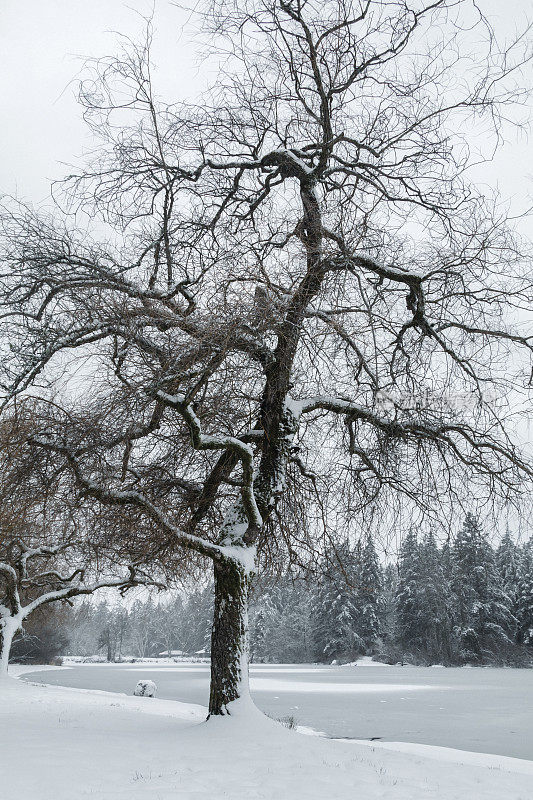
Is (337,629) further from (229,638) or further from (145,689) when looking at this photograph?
(229,638)

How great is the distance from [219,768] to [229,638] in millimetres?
2170

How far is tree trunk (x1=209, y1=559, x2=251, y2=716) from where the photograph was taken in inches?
299

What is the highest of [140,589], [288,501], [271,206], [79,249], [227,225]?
[271,206]

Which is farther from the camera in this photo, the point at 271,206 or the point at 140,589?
the point at 140,589

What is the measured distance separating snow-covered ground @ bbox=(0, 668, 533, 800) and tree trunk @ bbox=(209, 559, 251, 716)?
26 centimetres

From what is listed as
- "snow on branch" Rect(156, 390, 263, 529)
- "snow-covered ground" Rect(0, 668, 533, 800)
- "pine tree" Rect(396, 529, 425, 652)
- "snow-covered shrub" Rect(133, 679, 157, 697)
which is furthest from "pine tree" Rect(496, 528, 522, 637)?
"snow-covered ground" Rect(0, 668, 533, 800)

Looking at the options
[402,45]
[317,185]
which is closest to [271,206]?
[317,185]

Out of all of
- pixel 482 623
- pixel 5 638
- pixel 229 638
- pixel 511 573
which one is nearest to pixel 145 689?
pixel 5 638

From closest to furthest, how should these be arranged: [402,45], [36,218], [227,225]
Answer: [36,218], [402,45], [227,225]

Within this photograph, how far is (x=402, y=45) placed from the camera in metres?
7.89

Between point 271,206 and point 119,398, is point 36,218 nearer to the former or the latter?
point 119,398

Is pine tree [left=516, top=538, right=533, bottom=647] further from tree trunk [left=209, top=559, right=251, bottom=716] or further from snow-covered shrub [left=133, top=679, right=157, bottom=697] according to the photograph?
tree trunk [left=209, top=559, right=251, bottom=716]

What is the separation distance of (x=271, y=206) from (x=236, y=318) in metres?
4.53

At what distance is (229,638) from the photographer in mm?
7770
